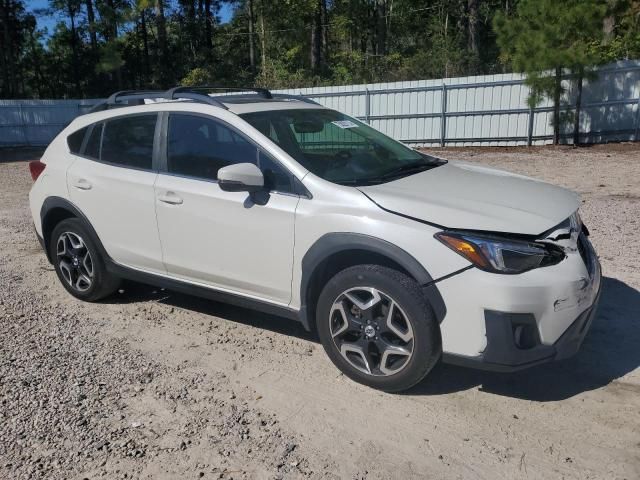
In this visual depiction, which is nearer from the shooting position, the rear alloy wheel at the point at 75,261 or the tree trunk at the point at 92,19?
the rear alloy wheel at the point at 75,261

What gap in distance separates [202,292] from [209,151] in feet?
3.26

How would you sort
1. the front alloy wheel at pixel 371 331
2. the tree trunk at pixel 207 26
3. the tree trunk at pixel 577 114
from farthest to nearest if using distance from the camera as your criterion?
1. the tree trunk at pixel 207 26
2. the tree trunk at pixel 577 114
3. the front alloy wheel at pixel 371 331

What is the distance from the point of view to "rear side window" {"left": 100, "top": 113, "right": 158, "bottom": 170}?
4336 millimetres

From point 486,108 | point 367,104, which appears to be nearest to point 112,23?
point 367,104

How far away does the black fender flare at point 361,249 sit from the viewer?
3.05m

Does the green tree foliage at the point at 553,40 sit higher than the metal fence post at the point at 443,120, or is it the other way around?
the green tree foliage at the point at 553,40

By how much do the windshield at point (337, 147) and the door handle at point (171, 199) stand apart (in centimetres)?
73

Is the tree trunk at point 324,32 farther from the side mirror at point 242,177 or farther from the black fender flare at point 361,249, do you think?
the black fender flare at point 361,249

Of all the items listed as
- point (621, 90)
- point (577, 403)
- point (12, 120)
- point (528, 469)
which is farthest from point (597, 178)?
point (12, 120)

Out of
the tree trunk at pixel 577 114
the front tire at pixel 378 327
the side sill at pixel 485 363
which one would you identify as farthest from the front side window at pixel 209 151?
the tree trunk at pixel 577 114

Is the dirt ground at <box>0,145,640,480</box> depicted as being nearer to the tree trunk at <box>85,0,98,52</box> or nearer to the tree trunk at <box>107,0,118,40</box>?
the tree trunk at <box>107,0,118,40</box>

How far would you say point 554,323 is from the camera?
9.73 feet

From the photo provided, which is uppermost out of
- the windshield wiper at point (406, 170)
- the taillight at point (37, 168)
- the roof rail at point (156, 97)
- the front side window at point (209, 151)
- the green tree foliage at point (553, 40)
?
the green tree foliage at point (553, 40)

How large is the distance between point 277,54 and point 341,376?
122 feet
